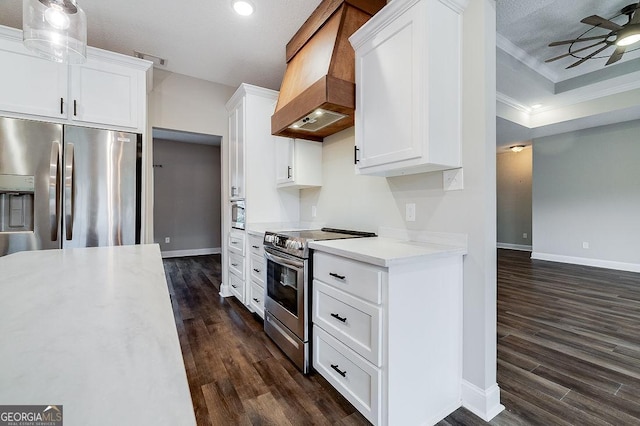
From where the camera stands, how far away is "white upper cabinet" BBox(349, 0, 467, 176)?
1574 mm

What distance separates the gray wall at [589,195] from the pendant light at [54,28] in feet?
23.9

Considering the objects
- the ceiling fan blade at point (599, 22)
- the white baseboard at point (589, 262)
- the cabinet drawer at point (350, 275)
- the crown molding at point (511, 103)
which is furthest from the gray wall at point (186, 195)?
the white baseboard at point (589, 262)

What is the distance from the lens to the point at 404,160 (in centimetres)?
169

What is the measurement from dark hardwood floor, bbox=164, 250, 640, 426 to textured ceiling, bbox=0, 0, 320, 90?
2.89 m

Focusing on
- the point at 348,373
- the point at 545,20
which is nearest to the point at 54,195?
the point at 348,373

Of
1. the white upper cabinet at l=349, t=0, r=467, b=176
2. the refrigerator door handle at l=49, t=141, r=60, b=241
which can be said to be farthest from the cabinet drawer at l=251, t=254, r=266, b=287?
the refrigerator door handle at l=49, t=141, r=60, b=241

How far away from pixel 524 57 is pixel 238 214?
13.6 feet

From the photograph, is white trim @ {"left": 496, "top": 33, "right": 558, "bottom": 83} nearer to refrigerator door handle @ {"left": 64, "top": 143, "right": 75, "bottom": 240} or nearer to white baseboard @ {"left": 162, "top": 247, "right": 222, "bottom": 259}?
refrigerator door handle @ {"left": 64, "top": 143, "right": 75, "bottom": 240}

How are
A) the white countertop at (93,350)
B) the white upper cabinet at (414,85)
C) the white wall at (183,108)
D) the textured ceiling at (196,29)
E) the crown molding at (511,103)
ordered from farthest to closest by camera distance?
the crown molding at (511,103) → the white wall at (183,108) → the textured ceiling at (196,29) → the white upper cabinet at (414,85) → the white countertop at (93,350)

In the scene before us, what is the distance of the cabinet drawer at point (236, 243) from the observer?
10.7ft

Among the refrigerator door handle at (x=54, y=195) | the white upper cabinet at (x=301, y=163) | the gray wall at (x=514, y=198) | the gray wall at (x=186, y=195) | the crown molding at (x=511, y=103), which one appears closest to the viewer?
the refrigerator door handle at (x=54, y=195)

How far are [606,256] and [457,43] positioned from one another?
5.70 metres

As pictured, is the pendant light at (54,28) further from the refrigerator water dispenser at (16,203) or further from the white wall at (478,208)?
the white wall at (478,208)

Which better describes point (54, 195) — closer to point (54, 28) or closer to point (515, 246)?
point (54, 28)
